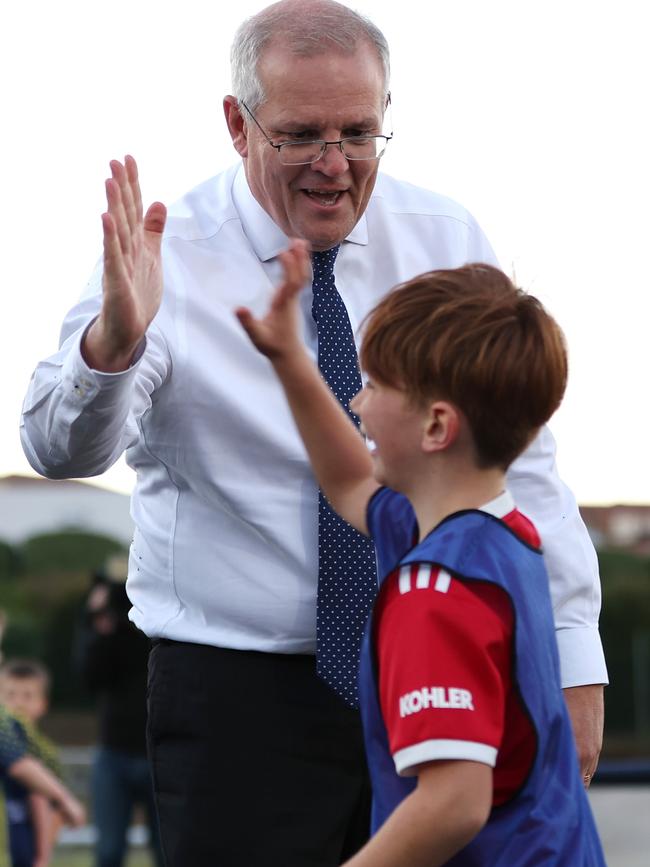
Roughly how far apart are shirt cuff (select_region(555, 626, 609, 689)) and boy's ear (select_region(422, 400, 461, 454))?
2.98 feet

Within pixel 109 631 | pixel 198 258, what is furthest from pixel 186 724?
pixel 109 631

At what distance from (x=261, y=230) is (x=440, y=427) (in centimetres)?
98

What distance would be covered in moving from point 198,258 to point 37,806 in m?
4.21

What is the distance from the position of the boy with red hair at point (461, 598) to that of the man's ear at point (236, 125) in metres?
0.94

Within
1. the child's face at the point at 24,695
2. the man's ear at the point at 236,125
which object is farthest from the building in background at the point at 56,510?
the man's ear at the point at 236,125

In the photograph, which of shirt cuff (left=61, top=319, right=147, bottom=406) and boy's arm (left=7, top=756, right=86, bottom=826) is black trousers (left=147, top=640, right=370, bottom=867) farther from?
boy's arm (left=7, top=756, right=86, bottom=826)

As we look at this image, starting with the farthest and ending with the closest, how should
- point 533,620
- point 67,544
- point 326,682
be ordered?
1. point 67,544
2. point 326,682
3. point 533,620

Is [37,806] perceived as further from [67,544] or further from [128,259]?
[67,544]

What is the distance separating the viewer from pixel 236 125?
2785 millimetres

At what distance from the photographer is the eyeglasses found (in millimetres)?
2564

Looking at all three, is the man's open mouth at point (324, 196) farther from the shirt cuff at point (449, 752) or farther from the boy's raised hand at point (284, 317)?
the shirt cuff at point (449, 752)

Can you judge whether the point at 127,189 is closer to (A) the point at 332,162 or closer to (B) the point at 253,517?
(A) the point at 332,162

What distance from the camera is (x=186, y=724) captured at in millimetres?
2543

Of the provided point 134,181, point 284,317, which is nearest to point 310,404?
point 284,317
